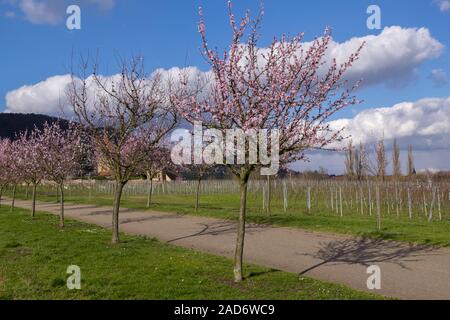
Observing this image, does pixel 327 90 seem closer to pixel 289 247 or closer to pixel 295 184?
pixel 289 247

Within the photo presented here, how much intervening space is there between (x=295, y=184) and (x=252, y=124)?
34477 millimetres

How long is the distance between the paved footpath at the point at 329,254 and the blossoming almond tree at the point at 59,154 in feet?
9.54

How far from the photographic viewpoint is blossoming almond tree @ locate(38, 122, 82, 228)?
63.5 ft

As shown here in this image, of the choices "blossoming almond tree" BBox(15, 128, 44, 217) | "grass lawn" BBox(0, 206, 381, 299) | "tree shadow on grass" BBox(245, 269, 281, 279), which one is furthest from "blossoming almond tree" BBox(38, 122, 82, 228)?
"tree shadow on grass" BBox(245, 269, 281, 279)

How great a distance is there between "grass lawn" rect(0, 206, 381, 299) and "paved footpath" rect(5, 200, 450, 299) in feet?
3.09

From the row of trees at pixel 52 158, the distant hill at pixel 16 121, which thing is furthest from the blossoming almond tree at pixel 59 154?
the distant hill at pixel 16 121

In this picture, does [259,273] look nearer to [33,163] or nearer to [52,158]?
[52,158]

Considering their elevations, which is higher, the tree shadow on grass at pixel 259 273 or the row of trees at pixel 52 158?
the row of trees at pixel 52 158

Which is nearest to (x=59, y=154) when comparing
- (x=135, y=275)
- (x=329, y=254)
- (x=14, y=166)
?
(x=14, y=166)

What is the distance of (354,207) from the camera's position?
1198 inches

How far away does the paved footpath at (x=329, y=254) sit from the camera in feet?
29.4

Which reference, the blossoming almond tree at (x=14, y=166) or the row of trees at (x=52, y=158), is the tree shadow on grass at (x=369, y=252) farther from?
the blossoming almond tree at (x=14, y=166)

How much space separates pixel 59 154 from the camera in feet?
65.8
